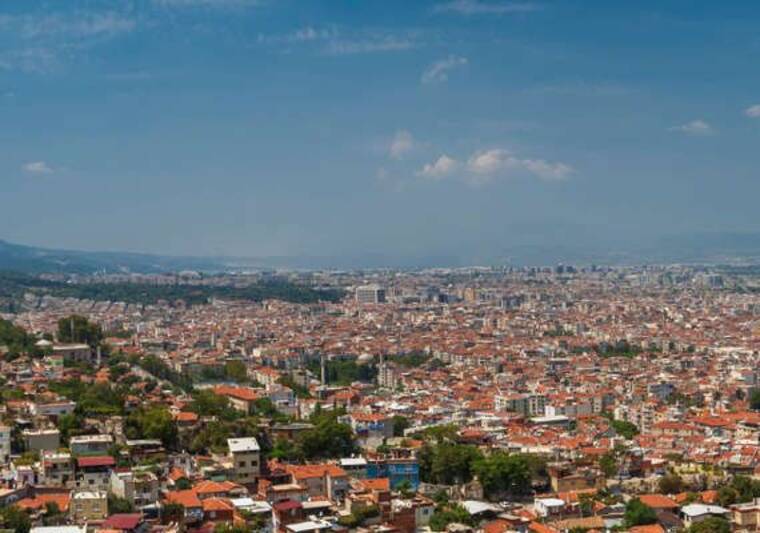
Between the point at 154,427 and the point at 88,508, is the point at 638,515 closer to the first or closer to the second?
the point at 88,508

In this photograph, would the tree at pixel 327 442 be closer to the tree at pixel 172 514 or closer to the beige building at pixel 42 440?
the beige building at pixel 42 440

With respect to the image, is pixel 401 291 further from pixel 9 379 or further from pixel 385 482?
pixel 385 482

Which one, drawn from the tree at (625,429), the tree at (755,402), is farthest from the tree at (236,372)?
the tree at (755,402)

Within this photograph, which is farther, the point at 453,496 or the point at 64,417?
the point at 64,417

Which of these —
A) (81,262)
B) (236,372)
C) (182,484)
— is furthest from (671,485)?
(81,262)

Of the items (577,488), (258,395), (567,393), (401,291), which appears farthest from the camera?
(401,291)

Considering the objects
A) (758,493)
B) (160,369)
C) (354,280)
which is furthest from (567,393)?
(354,280)

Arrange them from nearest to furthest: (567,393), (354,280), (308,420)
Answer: (308,420) → (567,393) → (354,280)
